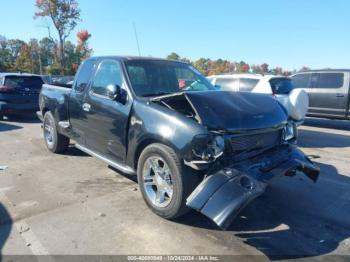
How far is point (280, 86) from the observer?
904 cm

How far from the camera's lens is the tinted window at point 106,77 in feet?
14.9

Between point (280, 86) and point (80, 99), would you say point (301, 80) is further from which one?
point (80, 99)

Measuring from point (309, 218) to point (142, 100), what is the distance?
8.38 ft

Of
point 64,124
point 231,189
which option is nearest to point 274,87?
point 64,124

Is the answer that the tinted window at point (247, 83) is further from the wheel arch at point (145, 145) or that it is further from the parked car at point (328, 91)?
the wheel arch at point (145, 145)

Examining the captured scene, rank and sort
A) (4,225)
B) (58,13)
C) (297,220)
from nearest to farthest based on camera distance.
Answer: (4,225) < (297,220) < (58,13)

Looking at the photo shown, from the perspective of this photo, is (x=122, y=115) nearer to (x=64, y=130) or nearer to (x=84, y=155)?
(x=64, y=130)

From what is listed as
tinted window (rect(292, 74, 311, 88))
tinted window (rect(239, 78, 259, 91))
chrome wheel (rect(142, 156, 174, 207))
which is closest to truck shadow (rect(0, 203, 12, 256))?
chrome wheel (rect(142, 156, 174, 207))

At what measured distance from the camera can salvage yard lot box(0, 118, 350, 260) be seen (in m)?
3.17

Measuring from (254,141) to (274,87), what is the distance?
5665 millimetres

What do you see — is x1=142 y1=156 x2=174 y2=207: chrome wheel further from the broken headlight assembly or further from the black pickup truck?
the broken headlight assembly

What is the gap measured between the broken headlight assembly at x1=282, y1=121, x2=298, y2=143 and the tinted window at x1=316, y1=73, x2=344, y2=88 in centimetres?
787

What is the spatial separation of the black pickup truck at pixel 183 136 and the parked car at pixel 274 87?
10.9ft

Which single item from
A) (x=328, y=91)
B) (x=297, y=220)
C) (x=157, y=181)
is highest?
(x=328, y=91)
